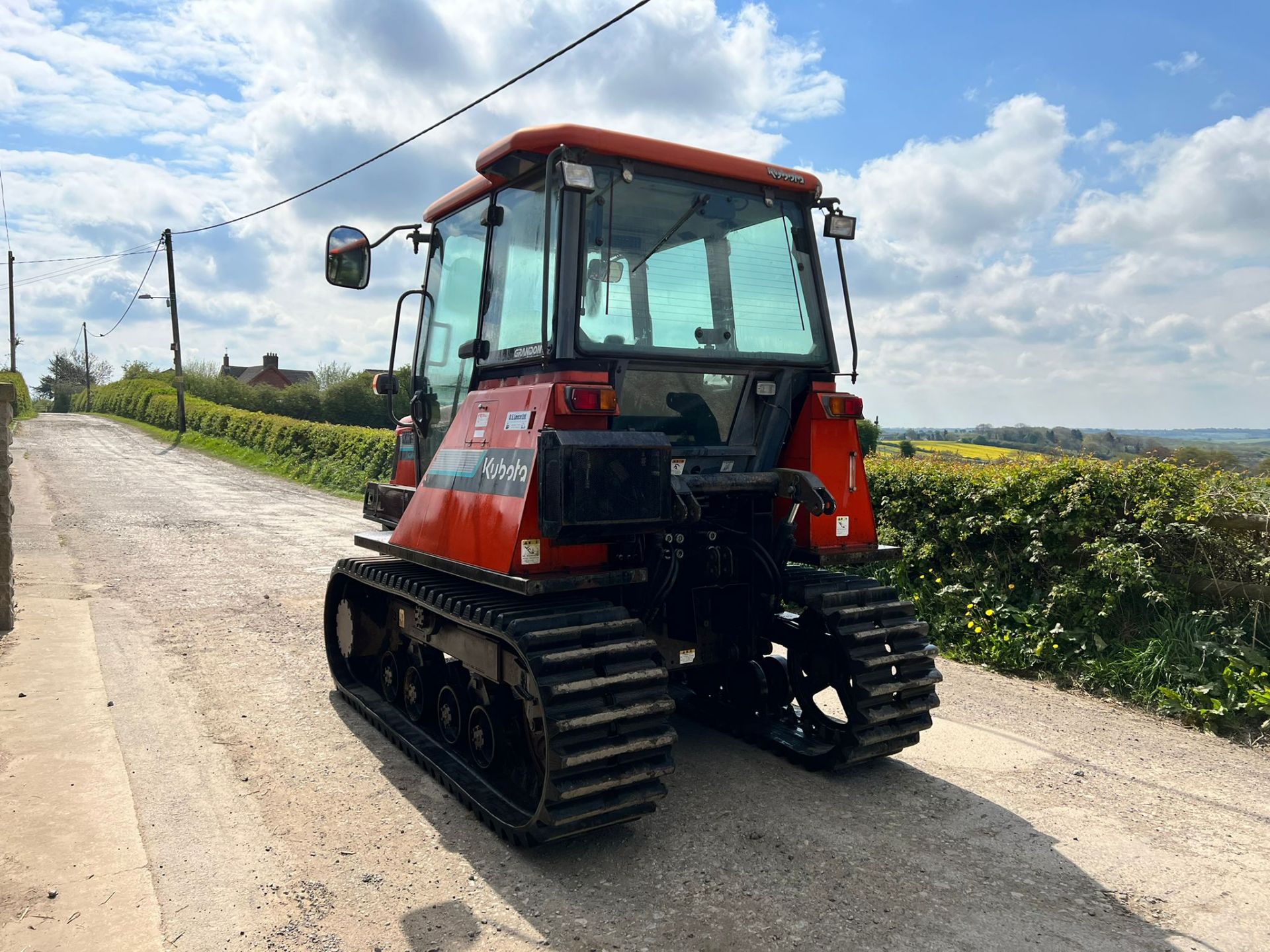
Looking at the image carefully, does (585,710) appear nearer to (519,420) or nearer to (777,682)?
Answer: (519,420)

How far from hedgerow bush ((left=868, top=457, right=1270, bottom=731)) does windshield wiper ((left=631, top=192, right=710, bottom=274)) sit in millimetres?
3916

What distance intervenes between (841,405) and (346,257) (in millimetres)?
2892

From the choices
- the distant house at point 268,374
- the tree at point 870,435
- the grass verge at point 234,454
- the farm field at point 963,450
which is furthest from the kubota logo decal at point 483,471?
the distant house at point 268,374

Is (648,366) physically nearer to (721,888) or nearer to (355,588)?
(721,888)

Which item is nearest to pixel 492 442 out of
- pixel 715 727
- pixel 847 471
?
pixel 847 471

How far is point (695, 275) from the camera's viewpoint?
463 centimetres

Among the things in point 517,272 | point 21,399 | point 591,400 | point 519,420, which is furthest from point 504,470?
point 21,399

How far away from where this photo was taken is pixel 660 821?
13.9 ft

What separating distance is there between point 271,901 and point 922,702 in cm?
315

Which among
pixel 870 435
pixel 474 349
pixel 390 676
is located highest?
pixel 474 349

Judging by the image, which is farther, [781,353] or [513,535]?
[781,353]

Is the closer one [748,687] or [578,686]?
[578,686]

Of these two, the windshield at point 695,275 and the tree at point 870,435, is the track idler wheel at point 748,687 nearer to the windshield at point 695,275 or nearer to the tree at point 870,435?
the windshield at point 695,275

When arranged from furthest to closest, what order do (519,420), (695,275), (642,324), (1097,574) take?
(1097,574) → (695,275) → (642,324) → (519,420)
